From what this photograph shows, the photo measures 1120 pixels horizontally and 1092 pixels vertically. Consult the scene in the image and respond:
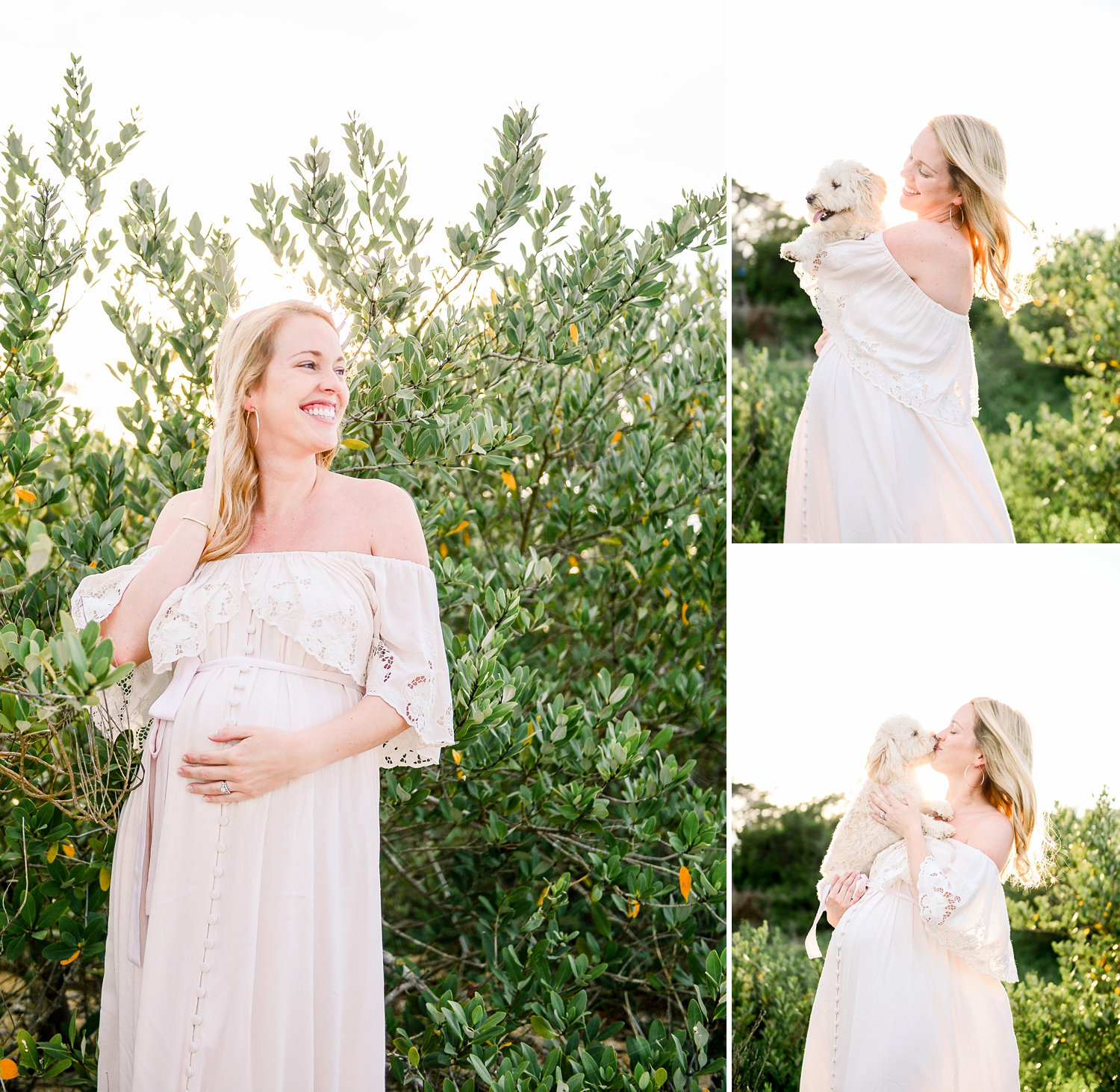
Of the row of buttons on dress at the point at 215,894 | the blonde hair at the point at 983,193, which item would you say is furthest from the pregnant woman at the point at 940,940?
the row of buttons on dress at the point at 215,894

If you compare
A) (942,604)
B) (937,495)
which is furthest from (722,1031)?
(937,495)

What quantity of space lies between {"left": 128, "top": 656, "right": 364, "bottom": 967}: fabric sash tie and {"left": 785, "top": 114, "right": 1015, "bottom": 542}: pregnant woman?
1.32 metres

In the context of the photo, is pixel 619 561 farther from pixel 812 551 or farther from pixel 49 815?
pixel 49 815

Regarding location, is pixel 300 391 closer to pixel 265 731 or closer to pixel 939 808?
pixel 265 731

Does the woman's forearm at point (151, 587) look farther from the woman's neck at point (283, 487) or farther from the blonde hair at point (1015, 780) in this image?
the blonde hair at point (1015, 780)

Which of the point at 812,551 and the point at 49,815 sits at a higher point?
the point at 812,551

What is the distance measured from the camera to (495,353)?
288 cm

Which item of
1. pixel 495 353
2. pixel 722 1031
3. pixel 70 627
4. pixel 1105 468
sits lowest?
pixel 722 1031

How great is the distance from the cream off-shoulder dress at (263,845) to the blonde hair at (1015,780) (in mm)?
1453

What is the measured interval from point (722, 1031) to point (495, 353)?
2159 millimetres

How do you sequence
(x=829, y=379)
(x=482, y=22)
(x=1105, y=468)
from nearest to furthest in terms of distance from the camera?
(x=829, y=379), (x=1105, y=468), (x=482, y=22)

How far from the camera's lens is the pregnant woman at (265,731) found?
1.92m

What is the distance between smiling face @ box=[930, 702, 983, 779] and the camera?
2619 millimetres

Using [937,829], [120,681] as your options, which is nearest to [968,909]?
[937,829]
